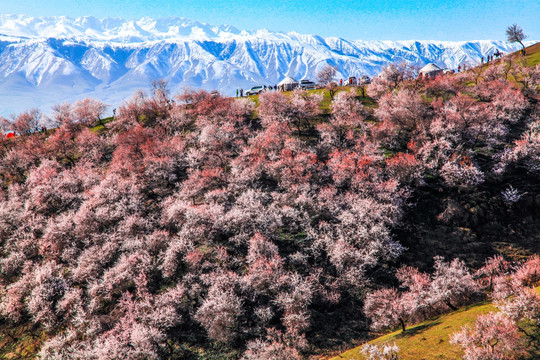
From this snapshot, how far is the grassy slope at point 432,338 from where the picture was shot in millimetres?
24094

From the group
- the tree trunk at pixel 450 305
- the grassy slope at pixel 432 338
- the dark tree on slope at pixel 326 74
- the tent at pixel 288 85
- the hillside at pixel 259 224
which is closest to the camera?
the grassy slope at pixel 432 338

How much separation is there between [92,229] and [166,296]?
68.2ft

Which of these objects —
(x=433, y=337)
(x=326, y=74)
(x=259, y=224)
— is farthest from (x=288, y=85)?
(x=433, y=337)

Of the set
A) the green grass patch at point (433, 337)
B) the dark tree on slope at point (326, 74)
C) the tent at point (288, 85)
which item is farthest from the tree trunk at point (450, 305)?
the tent at point (288, 85)

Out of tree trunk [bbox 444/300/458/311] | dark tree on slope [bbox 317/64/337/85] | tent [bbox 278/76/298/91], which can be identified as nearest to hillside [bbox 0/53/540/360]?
tree trunk [bbox 444/300/458/311]

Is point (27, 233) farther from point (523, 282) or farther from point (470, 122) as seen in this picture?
point (470, 122)

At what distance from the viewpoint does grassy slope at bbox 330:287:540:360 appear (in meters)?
24.1

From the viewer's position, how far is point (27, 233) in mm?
49594

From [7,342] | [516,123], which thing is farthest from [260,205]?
[516,123]

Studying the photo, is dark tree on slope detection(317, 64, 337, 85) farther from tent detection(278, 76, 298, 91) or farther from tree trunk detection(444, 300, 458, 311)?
tree trunk detection(444, 300, 458, 311)

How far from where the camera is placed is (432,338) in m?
26.0

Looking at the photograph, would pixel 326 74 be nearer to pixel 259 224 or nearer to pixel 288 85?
pixel 288 85

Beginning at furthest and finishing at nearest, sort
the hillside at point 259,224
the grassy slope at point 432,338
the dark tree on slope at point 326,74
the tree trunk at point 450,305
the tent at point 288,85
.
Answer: the tent at point 288,85 < the dark tree on slope at point 326,74 < the hillside at point 259,224 < the tree trunk at point 450,305 < the grassy slope at point 432,338

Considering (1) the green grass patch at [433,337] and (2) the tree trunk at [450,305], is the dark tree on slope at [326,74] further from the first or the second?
(1) the green grass patch at [433,337]
